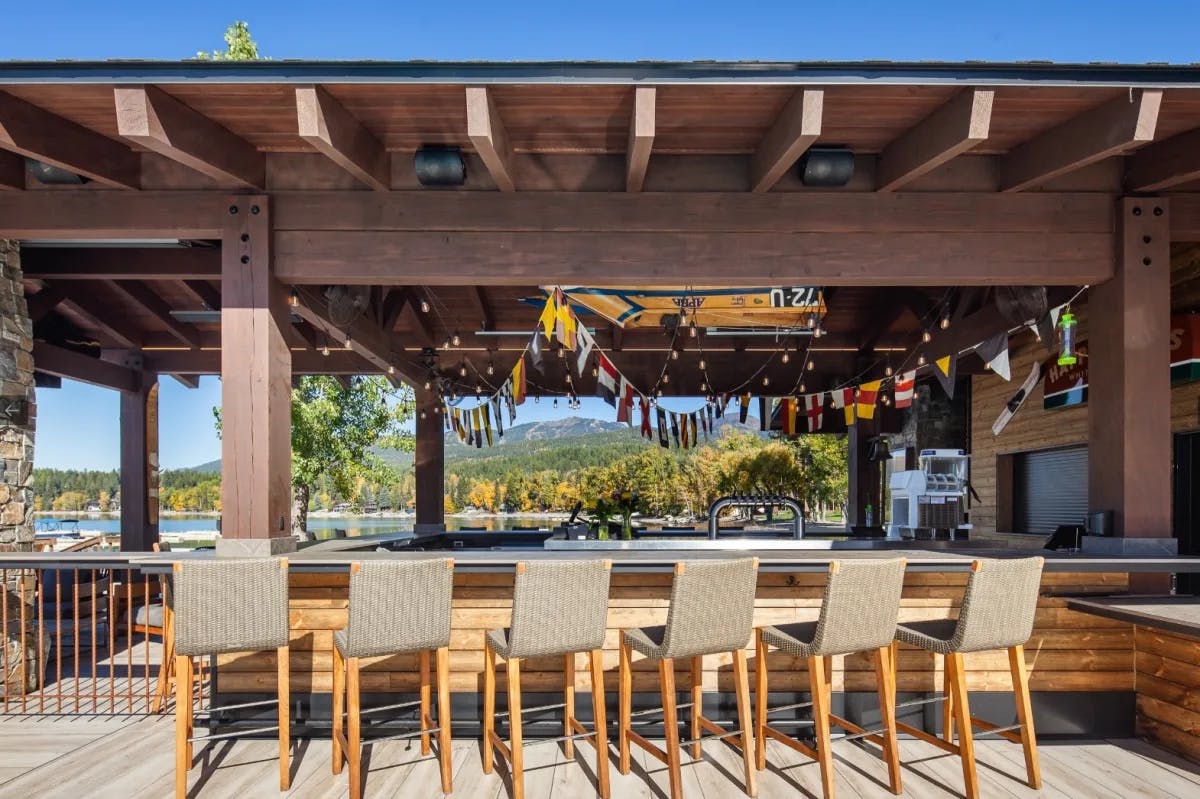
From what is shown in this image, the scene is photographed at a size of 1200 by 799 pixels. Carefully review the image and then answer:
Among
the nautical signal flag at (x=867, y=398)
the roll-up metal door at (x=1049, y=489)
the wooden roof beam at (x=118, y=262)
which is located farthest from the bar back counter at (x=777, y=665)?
the roll-up metal door at (x=1049, y=489)

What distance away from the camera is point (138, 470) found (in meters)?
8.42

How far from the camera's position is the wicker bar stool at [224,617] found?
3.05 m

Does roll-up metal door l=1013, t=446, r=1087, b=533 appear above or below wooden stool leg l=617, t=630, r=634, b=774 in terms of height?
above

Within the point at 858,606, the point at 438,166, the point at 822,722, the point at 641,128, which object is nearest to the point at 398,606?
the point at 822,722

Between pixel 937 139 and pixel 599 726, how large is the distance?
2957mm

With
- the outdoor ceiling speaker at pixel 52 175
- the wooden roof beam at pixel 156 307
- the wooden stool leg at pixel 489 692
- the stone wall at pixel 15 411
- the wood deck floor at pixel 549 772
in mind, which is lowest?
the wood deck floor at pixel 549 772

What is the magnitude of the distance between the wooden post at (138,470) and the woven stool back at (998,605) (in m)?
8.15

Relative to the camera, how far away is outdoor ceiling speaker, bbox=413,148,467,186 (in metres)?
3.77

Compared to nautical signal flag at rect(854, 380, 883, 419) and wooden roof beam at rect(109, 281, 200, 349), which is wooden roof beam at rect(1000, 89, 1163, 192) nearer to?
nautical signal flag at rect(854, 380, 883, 419)

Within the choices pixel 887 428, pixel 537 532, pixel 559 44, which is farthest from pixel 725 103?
pixel 559 44

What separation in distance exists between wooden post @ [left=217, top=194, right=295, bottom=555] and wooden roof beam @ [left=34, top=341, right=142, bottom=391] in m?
4.57

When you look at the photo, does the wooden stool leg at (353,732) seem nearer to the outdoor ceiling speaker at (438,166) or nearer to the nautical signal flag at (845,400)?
the outdoor ceiling speaker at (438,166)

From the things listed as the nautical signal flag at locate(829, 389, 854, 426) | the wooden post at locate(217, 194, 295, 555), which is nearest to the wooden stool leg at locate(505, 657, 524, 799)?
the wooden post at locate(217, 194, 295, 555)

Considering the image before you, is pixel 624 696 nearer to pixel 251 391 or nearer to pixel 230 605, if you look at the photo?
pixel 230 605
